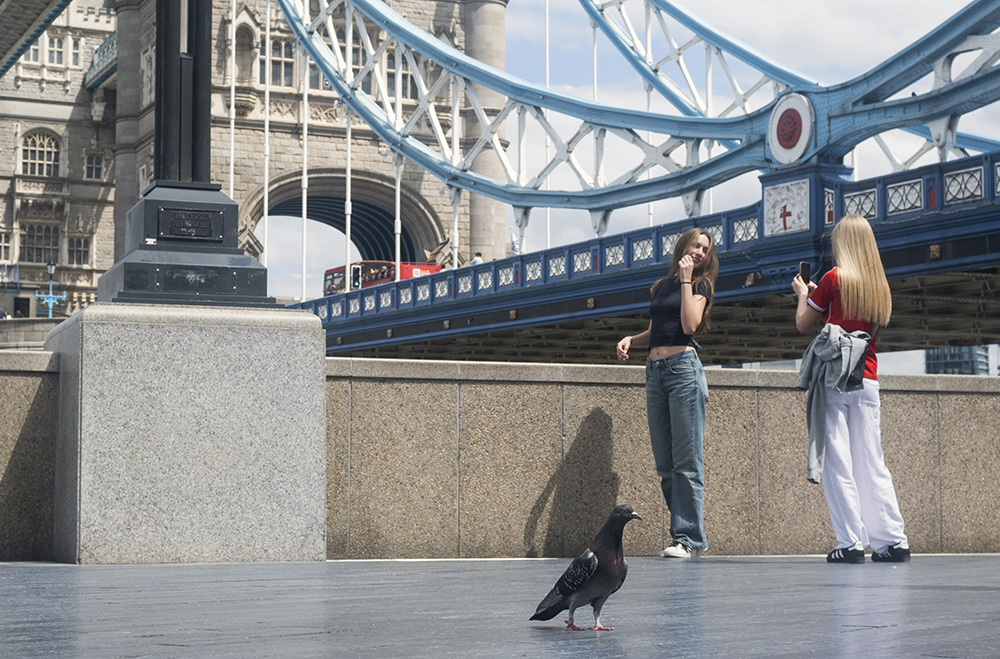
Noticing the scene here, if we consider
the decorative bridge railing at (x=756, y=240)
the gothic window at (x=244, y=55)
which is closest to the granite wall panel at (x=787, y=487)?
the decorative bridge railing at (x=756, y=240)

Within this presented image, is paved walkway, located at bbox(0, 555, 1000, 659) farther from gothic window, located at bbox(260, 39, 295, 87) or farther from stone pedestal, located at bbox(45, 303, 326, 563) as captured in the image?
gothic window, located at bbox(260, 39, 295, 87)

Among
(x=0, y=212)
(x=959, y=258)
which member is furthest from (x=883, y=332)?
(x=0, y=212)

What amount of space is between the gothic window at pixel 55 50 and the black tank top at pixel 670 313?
60054 millimetres

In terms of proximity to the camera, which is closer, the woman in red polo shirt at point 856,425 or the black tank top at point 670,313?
the woman in red polo shirt at point 856,425

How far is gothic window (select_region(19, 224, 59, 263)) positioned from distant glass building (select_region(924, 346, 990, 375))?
57.7 m

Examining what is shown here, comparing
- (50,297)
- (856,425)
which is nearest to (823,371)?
(856,425)

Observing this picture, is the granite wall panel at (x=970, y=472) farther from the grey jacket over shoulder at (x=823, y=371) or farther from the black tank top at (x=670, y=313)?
the black tank top at (x=670, y=313)

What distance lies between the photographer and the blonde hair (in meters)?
5.84

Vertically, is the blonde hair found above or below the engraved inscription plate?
below

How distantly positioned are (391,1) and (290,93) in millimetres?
5476

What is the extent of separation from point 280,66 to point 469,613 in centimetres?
5097

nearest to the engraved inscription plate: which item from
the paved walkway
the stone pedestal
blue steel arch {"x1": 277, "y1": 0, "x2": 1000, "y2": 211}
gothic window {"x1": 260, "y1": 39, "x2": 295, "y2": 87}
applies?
the stone pedestal

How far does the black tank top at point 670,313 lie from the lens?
20.3 ft

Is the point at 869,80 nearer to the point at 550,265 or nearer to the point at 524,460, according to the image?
the point at 550,265
